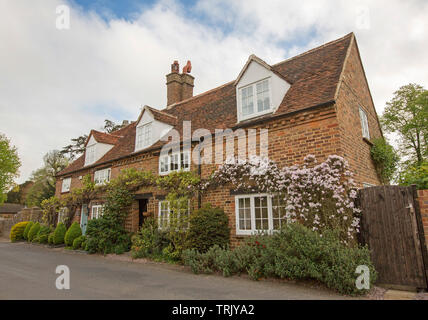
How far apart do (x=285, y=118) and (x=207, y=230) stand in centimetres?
462

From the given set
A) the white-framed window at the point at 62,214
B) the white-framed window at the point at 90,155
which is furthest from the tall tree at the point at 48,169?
the white-framed window at the point at 90,155

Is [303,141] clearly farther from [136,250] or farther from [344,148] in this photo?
[136,250]

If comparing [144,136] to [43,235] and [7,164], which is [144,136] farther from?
[7,164]

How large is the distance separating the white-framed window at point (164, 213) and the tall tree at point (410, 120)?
757 inches

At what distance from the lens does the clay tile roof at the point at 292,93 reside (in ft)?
28.2

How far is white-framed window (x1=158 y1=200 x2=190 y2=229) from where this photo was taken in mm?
10180

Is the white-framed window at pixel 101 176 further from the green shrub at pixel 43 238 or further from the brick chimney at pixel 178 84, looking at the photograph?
the brick chimney at pixel 178 84

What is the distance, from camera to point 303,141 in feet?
26.3

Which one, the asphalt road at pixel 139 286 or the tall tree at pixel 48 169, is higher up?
the tall tree at pixel 48 169

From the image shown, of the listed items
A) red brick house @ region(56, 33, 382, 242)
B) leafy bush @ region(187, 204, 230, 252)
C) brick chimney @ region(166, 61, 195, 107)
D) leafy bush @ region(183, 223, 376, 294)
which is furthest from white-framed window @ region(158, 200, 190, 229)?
brick chimney @ region(166, 61, 195, 107)

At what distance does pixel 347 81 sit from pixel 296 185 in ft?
15.2

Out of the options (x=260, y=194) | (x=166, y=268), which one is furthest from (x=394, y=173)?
(x=166, y=268)

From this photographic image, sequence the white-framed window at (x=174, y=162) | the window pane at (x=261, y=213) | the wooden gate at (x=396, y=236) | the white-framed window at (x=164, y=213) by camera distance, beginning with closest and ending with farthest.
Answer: the wooden gate at (x=396, y=236) → the window pane at (x=261, y=213) → the white-framed window at (x=164, y=213) → the white-framed window at (x=174, y=162)

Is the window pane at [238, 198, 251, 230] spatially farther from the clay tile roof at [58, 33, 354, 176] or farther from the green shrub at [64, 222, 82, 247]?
the green shrub at [64, 222, 82, 247]
